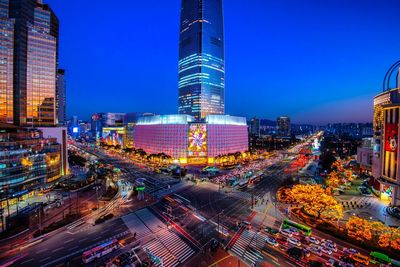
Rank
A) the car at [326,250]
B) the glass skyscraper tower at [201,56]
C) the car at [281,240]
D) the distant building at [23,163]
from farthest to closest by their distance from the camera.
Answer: the glass skyscraper tower at [201,56], the distant building at [23,163], the car at [281,240], the car at [326,250]

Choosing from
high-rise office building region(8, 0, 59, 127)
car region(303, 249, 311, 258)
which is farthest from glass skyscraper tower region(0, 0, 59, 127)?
car region(303, 249, 311, 258)

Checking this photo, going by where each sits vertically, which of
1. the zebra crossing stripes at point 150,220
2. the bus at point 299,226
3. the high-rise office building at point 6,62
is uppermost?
the high-rise office building at point 6,62

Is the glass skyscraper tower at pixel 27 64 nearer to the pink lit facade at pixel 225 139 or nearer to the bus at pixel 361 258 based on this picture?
the pink lit facade at pixel 225 139

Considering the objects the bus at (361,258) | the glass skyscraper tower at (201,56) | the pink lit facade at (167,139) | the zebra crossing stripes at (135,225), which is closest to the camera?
the bus at (361,258)

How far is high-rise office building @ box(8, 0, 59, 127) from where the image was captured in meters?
85.7

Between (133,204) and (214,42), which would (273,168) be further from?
(214,42)

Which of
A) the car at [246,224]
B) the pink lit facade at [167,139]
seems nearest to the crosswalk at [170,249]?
the car at [246,224]

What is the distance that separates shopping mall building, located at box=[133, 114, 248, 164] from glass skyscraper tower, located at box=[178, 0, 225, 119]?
1736 inches

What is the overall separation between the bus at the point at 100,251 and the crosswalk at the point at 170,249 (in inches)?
192

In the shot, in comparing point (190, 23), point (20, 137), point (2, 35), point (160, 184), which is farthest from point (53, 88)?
point (190, 23)

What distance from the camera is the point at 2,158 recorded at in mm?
52688

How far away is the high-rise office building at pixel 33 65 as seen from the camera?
85688 mm

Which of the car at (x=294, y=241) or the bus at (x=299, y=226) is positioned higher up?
the bus at (x=299, y=226)

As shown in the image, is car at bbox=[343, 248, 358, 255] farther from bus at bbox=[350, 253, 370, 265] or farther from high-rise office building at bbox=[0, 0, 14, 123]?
high-rise office building at bbox=[0, 0, 14, 123]
